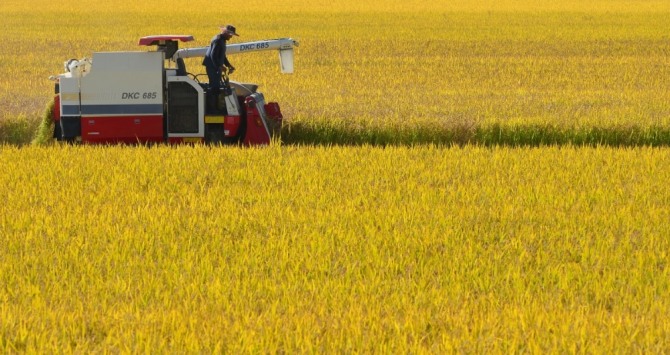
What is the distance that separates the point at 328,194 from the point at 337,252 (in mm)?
2342

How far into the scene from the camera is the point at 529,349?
18.8ft

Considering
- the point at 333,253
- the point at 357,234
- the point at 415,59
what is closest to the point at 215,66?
the point at 357,234

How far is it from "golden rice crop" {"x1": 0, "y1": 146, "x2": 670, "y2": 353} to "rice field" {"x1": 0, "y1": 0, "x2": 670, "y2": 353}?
22 mm

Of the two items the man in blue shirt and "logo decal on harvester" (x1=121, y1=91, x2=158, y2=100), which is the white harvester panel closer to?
"logo decal on harvester" (x1=121, y1=91, x2=158, y2=100)

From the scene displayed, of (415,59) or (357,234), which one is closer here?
(357,234)

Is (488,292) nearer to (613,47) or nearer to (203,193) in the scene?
(203,193)

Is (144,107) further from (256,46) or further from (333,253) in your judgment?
(333,253)

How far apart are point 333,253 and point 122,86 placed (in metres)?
6.29

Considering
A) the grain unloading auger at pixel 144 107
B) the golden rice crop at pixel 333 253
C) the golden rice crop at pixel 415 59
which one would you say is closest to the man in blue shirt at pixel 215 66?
the grain unloading auger at pixel 144 107

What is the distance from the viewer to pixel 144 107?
44.3 feet

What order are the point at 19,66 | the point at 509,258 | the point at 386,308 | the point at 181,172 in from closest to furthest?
the point at 386,308, the point at 509,258, the point at 181,172, the point at 19,66

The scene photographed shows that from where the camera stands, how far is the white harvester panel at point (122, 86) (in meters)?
13.4

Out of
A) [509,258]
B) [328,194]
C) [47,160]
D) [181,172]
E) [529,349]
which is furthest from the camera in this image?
[47,160]

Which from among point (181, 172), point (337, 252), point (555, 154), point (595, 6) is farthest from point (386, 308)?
point (595, 6)
